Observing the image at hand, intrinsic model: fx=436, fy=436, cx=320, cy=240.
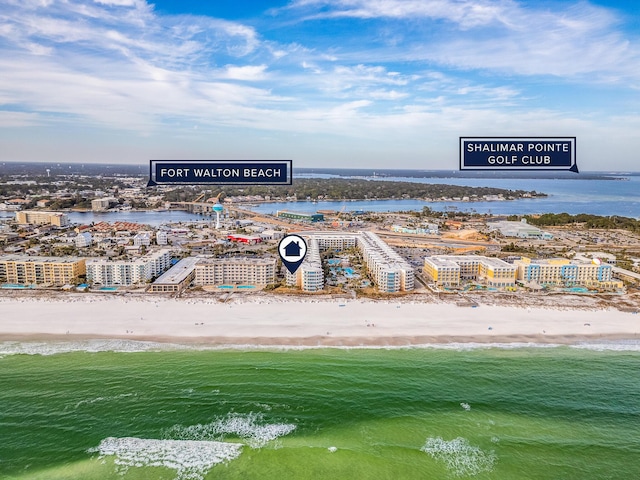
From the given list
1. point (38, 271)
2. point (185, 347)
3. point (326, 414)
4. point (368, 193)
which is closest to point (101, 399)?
point (185, 347)

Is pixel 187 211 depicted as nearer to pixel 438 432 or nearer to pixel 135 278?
pixel 135 278

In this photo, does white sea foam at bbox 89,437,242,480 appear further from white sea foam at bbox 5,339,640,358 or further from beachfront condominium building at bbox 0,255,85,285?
beachfront condominium building at bbox 0,255,85,285

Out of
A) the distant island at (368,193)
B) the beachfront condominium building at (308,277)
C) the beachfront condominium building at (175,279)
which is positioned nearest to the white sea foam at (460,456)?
the beachfront condominium building at (308,277)

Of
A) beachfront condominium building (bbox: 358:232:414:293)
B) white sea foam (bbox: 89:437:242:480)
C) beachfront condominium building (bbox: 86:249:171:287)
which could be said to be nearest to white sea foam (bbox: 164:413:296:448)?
white sea foam (bbox: 89:437:242:480)

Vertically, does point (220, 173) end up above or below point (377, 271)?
above

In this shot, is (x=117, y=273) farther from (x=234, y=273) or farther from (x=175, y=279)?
(x=234, y=273)
